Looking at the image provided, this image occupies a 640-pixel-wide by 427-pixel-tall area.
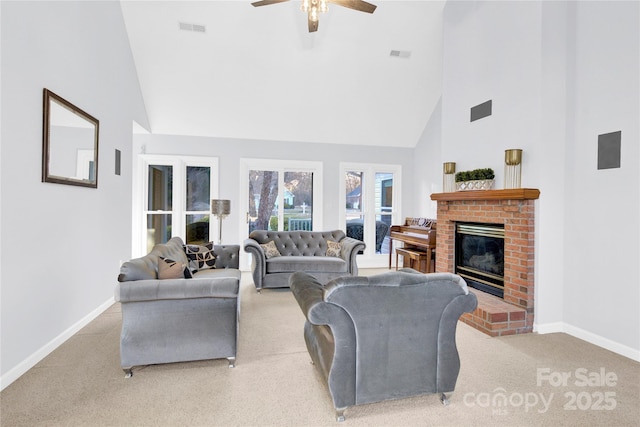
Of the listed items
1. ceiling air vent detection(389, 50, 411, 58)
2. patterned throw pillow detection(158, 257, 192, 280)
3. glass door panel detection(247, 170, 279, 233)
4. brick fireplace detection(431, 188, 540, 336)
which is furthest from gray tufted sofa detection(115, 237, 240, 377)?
ceiling air vent detection(389, 50, 411, 58)

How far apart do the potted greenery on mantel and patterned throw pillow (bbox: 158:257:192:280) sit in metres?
3.33

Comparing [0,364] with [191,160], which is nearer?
[0,364]

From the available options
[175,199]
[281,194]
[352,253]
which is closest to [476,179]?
[352,253]

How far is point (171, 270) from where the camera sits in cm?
298

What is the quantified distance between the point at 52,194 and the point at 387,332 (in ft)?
10.0

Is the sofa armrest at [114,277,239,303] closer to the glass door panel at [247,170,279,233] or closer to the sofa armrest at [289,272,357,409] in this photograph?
the sofa armrest at [289,272,357,409]

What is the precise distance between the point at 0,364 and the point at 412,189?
6.79 metres

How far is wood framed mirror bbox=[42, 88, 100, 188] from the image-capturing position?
114 inches

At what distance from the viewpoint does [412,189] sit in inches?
292

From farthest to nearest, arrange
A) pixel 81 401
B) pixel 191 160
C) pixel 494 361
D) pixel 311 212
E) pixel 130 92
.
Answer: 1. pixel 311 212
2. pixel 191 160
3. pixel 130 92
4. pixel 494 361
5. pixel 81 401

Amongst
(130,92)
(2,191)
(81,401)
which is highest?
(130,92)

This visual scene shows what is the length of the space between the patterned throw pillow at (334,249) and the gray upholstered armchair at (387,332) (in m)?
3.37

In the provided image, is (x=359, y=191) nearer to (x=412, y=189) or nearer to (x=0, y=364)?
(x=412, y=189)

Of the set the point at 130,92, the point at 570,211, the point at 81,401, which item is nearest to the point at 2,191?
the point at 81,401
